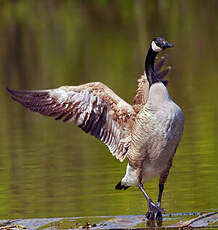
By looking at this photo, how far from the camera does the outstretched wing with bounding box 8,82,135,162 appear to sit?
12.3m

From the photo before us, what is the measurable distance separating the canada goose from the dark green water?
511mm

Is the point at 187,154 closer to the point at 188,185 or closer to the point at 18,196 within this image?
the point at 188,185

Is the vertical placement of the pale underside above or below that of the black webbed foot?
above

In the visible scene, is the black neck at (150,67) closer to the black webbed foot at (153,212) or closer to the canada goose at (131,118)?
the canada goose at (131,118)

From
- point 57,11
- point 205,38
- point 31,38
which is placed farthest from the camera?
point 57,11

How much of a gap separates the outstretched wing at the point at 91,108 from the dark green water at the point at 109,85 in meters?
0.88

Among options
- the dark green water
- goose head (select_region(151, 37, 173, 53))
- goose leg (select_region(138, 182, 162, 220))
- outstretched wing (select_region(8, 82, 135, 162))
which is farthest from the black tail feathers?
goose head (select_region(151, 37, 173, 53))

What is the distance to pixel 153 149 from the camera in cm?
1177

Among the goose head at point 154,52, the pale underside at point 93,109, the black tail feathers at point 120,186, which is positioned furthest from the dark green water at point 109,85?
the goose head at point 154,52

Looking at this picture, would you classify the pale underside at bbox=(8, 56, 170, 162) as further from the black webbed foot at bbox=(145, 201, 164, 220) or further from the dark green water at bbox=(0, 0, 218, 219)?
the black webbed foot at bbox=(145, 201, 164, 220)

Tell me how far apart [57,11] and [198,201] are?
2237 inches

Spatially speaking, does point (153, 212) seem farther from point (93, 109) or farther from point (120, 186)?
point (93, 109)

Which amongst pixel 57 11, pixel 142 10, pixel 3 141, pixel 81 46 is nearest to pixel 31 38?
pixel 81 46

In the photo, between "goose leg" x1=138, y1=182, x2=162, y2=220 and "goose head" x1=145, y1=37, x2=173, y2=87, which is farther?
"goose head" x1=145, y1=37, x2=173, y2=87
